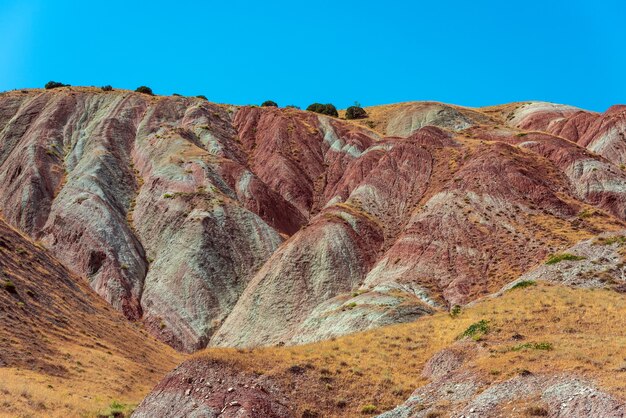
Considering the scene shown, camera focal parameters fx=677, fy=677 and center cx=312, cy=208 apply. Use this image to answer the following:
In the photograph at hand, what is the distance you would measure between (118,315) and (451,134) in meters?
43.1

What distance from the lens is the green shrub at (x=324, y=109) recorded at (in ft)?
404

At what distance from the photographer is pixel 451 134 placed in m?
78.9

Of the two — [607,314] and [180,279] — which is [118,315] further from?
[607,314]

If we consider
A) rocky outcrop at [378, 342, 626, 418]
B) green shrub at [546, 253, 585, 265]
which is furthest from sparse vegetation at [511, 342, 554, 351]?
green shrub at [546, 253, 585, 265]

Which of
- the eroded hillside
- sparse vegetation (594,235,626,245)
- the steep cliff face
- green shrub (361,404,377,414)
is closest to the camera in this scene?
green shrub (361,404,377,414)

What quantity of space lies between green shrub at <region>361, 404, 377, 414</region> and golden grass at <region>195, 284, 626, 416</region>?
208mm

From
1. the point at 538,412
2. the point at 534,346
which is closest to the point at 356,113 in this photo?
the point at 534,346

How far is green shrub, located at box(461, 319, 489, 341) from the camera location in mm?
28250

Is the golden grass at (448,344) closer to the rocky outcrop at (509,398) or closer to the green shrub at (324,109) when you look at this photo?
the rocky outcrop at (509,398)

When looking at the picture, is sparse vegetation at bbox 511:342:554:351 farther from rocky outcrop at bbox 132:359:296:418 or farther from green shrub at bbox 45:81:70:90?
green shrub at bbox 45:81:70:90

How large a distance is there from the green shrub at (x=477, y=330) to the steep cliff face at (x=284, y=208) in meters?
9.72

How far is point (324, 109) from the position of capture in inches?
4902

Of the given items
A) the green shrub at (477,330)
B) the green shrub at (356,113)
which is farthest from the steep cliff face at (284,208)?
the green shrub at (356,113)

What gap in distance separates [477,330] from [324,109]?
98.6 m
